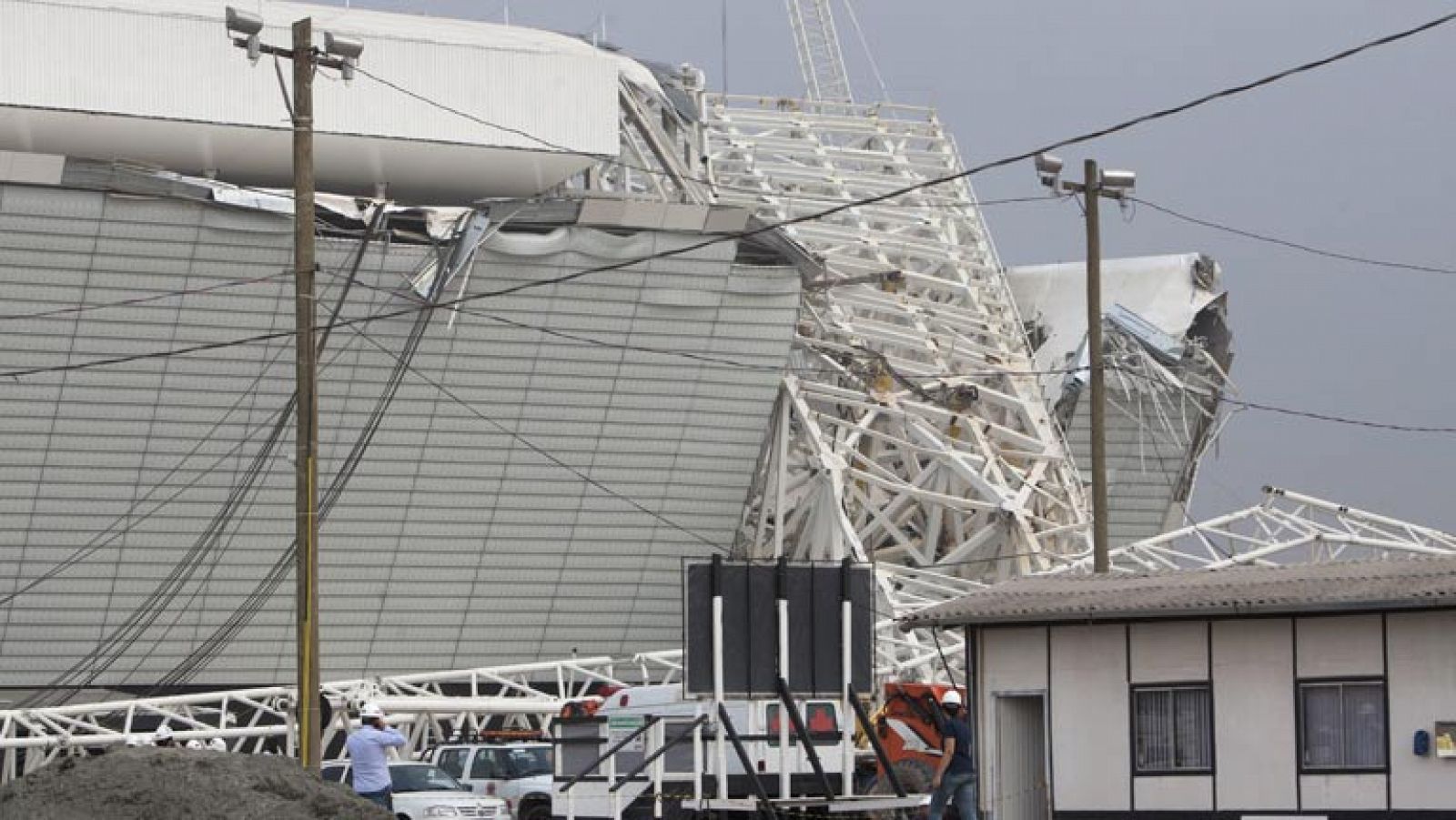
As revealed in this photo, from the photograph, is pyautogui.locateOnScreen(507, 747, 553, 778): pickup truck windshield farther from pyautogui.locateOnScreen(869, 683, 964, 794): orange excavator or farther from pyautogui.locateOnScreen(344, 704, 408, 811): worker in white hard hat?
pyautogui.locateOnScreen(344, 704, 408, 811): worker in white hard hat

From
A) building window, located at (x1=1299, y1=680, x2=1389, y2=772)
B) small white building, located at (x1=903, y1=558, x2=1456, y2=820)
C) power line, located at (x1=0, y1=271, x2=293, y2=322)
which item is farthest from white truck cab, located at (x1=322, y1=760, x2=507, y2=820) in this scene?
power line, located at (x1=0, y1=271, x2=293, y2=322)

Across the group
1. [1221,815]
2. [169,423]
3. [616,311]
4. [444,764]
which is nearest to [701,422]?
[616,311]

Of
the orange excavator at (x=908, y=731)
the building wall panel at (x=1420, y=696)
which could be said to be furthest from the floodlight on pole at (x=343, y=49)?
the building wall panel at (x=1420, y=696)

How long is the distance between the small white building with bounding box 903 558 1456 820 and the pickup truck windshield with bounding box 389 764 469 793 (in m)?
8.93

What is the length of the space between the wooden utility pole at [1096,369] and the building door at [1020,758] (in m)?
7.69

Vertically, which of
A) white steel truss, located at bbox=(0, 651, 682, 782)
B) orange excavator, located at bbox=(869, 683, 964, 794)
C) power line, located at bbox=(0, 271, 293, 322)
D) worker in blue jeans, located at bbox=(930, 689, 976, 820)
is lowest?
worker in blue jeans, located at bbox=(930, 689, 976, 820)

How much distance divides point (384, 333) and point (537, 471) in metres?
5.79

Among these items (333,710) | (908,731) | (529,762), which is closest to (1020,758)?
(908,731)

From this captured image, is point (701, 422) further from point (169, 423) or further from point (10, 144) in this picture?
point (10, 144)

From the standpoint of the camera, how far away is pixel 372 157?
62.1m

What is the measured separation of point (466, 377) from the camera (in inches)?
2467

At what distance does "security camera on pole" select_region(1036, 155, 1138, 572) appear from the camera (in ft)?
117

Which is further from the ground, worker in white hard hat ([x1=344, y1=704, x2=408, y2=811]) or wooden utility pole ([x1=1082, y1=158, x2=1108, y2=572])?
wooden utility pole ([x1=1082, y1=158, x2=1108, y2=572])

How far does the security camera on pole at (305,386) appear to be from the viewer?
A: 29344 mm
